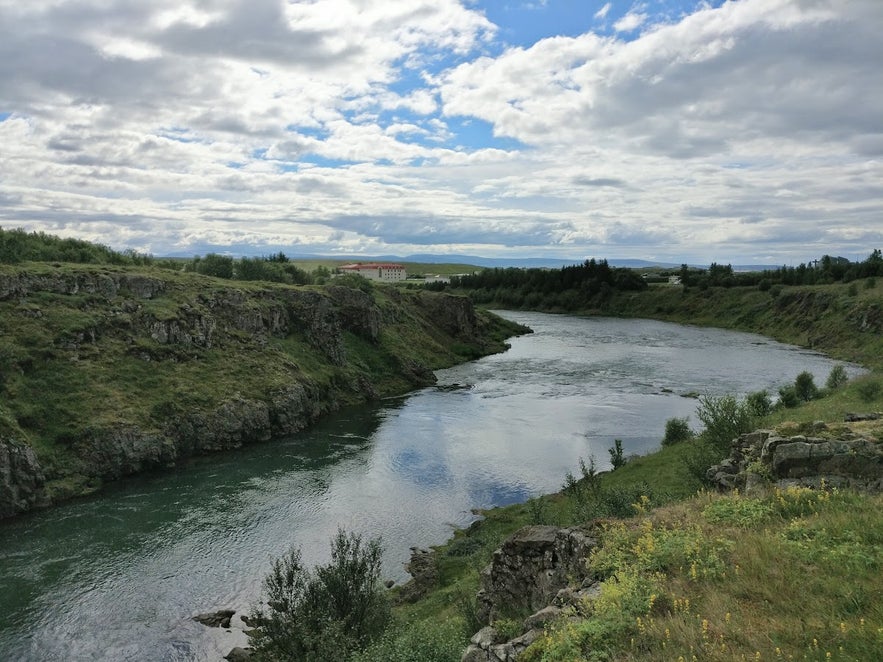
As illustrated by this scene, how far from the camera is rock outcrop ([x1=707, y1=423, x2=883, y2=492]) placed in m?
17.2

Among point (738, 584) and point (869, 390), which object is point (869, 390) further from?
point (738, 584)

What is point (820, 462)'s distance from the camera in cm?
1789

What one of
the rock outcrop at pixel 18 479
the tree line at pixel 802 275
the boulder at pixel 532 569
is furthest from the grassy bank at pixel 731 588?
the tree line at pixel 802 275

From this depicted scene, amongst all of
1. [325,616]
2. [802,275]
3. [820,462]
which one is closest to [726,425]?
[820,462]

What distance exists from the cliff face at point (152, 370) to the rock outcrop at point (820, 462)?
45.0 metres

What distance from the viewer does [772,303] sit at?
149m

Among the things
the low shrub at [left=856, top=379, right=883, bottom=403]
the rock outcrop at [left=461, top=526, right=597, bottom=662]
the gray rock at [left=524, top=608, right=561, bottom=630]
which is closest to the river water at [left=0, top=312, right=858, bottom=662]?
the rock outcrop at [left=461, top=526, right=597, bottom=662]

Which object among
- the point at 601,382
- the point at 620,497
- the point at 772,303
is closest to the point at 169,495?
the point at 620,497

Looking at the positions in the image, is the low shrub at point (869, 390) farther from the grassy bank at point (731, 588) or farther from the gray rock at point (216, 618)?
the gray rock at point (216, 618)

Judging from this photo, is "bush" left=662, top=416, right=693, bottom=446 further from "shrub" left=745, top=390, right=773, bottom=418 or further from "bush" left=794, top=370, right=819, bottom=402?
"bush" left=794, top=370, right=819, bottom=402

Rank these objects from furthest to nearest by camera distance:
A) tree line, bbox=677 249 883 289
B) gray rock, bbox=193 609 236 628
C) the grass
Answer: tree line, bbox=677 249 883 289 → gray rock, bbox=193 609 236 628 → the grass

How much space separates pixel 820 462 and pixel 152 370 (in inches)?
2220

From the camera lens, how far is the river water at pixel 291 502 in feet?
92.2

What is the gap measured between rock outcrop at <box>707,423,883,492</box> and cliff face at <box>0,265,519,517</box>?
→ 45023mm
